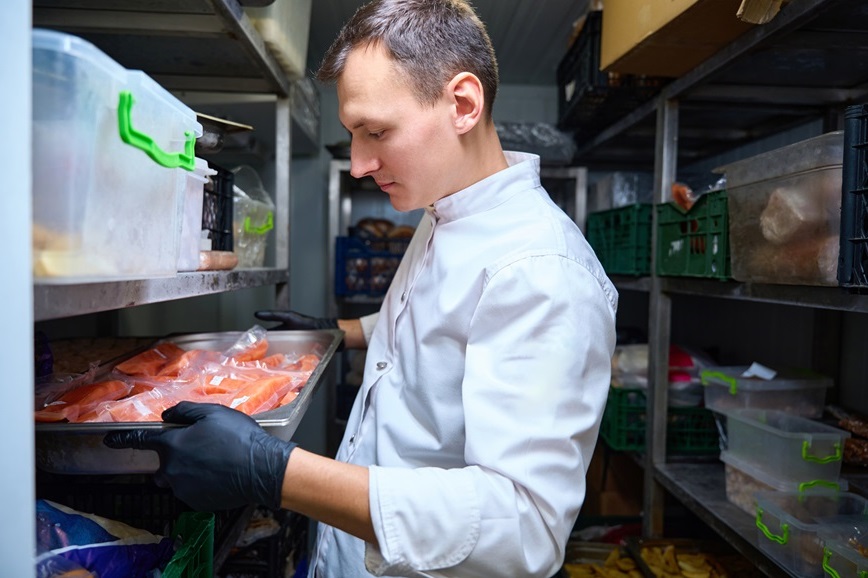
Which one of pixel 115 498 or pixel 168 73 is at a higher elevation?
pixel 168 73

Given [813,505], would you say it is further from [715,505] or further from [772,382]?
[772,382]

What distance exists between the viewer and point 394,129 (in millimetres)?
1059

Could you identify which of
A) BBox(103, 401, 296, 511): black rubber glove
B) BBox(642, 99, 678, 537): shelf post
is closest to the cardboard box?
BBox(642, 99, 678, 537): shelf post

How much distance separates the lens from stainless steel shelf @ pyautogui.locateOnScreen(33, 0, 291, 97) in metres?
1.38

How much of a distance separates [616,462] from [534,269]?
212 cm

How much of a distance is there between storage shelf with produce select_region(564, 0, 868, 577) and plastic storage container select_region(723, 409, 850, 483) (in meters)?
0.18

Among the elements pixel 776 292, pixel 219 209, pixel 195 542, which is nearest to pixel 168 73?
pixel 219 209

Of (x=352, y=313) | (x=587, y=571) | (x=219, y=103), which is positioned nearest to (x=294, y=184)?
(x=352, y=313)

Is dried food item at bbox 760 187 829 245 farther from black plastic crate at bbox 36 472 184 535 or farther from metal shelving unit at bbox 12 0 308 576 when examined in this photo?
black plastic crate at bbox 36 472 184 535

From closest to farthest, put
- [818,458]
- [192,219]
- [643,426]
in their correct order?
[192,219], [818,458], [643,426]

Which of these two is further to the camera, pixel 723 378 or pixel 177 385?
pixel 723 378

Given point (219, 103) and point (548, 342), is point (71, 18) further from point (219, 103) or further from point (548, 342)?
point (548, 342)

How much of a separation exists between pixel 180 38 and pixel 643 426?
2.12 metres

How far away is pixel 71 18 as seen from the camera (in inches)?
55.6
